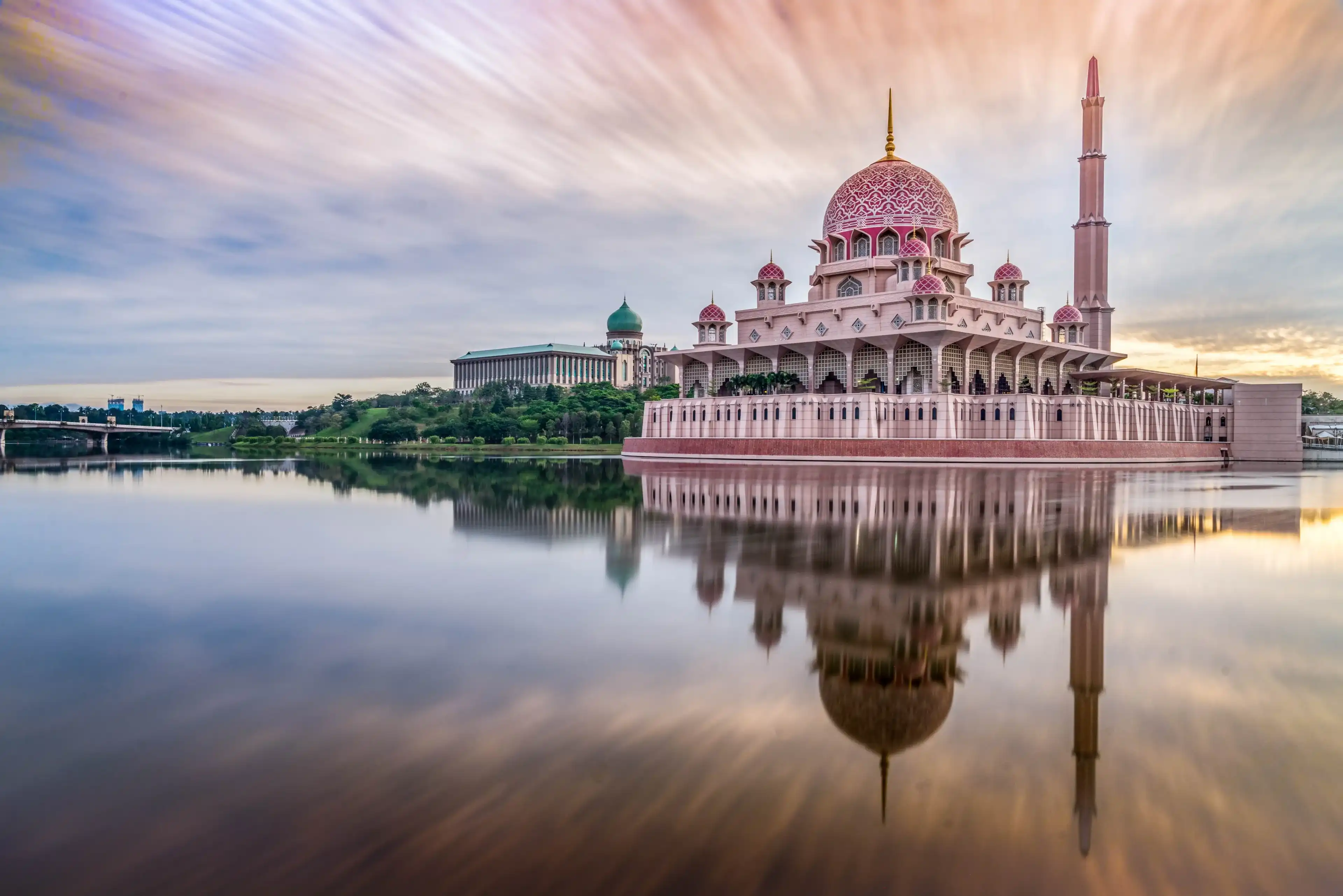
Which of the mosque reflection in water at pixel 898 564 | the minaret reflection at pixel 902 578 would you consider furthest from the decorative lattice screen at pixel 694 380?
the minaret reflection at pixel 902 578

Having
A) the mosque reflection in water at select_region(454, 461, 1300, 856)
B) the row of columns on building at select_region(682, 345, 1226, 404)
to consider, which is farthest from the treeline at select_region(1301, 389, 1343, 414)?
the mosque reflection in water at select_region(454, 461, 1300, 856)

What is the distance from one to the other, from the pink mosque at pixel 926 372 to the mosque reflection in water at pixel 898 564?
59.6 feet

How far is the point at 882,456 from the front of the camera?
3872 centimetres

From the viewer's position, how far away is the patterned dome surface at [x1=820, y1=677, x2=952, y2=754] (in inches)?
179

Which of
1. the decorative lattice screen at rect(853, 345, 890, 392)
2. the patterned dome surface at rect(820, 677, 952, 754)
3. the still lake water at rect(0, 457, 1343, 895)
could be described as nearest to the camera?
the still lake water at rect(0, 457, 1343, 895)

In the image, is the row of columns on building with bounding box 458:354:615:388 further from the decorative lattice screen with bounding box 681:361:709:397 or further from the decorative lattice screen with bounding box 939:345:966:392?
the decorative lattice screen with bounding box 939:345:966:392

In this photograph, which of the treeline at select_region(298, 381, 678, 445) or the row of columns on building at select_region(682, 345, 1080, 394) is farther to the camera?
the treeline at select_region(298, 381, 678, 445)

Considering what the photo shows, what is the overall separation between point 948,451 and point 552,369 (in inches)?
3097

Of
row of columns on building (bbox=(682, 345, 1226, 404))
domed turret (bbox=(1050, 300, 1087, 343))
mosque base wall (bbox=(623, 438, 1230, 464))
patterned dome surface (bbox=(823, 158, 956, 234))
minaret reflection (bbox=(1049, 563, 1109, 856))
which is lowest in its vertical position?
minaret reflection (bbox=(1049, 563, 1109, 856))

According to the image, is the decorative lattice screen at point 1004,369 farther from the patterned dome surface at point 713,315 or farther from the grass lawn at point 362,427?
the grass lawn at point 362,427

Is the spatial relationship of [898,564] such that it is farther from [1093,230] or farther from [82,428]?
[82,428]

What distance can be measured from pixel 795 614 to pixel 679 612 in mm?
1022

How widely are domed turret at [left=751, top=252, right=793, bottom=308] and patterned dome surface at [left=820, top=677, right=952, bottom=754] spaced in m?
45.9

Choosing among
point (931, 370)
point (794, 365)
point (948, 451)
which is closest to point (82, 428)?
point (794, 365)
